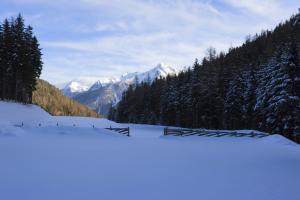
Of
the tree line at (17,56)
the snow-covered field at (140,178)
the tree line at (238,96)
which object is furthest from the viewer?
the tree line at (17,56)

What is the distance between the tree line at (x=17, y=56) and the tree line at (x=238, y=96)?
34514 millimetres

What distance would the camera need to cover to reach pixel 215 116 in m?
67.6

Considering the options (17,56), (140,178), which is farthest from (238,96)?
(140,178)

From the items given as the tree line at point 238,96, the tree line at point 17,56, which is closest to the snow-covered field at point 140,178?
the tree line at point 238,96

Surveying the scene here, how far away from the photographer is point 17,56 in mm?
58344

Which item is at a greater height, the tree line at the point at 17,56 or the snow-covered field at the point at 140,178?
the tree line at the point at 17,56

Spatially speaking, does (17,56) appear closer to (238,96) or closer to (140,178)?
(238,96)

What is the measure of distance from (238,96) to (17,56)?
41078 millimetres

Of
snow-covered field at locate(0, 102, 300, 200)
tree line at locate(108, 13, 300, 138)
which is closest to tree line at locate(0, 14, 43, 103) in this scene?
tree line at locate(108, 13, 300, 138)

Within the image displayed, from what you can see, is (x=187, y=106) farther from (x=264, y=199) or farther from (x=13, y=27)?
(x=264, y=199)

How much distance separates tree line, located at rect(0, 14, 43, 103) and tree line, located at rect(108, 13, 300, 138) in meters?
34.5

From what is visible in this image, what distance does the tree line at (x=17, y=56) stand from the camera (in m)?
57.9

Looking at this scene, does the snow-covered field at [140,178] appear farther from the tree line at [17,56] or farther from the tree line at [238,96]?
the tree line at [17,56]

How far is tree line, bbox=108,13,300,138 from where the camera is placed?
127ft
